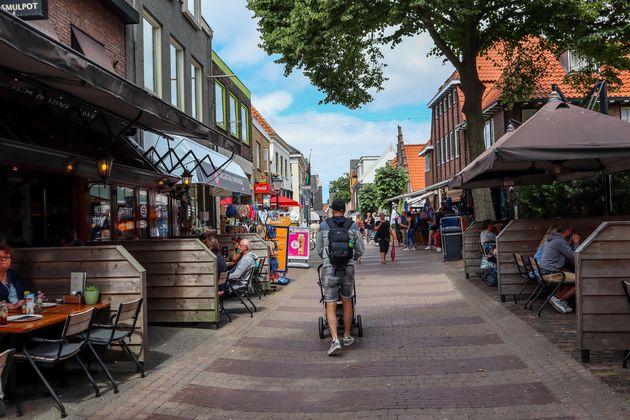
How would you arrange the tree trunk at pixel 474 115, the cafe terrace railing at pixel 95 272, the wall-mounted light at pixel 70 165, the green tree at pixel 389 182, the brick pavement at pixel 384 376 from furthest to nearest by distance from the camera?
the green tree at pixel 389 182 → the tree trunk at pixel 474 115 → the wall-mounted light at pixel 70 165 → the cafe terrace railing at pixel 95 272 → the brick pavement at pixel 384 376

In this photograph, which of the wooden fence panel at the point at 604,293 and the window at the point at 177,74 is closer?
the wooden fence panel at the point at 604,293

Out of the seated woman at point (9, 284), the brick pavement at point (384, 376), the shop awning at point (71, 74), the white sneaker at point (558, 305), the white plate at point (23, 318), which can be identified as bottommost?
the brick pavement at point (384, 376)

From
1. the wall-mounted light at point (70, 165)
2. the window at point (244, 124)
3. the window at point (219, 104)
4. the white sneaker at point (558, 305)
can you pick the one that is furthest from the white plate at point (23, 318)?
the window at point (244, 124)

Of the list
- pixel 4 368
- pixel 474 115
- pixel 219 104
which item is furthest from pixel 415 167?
pixel 4 368

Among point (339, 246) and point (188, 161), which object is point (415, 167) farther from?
point (339, 246)

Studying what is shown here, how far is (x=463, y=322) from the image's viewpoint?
887 centimetres

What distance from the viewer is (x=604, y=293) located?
19.7 feet

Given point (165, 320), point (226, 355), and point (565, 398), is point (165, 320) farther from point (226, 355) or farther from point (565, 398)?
point (565, 398)

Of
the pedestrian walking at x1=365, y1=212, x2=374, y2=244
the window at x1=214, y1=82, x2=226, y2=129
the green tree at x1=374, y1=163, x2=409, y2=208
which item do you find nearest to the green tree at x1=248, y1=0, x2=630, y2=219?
the window at x1=214, y1=82, x2=226, y2=129

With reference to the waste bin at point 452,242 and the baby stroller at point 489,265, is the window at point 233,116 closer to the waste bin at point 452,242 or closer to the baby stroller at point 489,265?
the waste bin at point 452,242

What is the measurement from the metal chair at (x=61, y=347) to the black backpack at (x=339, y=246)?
2949 millimetres

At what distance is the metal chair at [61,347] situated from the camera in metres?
5.13

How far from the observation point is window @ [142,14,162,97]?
1492 centimetres

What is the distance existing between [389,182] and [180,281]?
46997 mm
